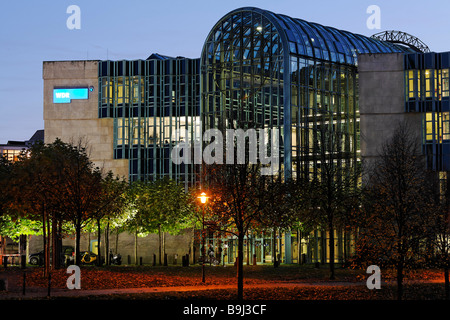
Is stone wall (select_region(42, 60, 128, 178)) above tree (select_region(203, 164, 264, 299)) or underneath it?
above

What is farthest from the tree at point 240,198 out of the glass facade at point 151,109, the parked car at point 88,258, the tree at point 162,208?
the glass facade at point 151,109

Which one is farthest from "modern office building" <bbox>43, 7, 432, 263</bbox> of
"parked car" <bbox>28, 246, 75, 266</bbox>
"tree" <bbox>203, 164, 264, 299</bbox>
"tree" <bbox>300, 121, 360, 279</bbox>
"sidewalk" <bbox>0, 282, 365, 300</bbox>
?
"tree" <bbox>203, 164, 264, 299</bbox>

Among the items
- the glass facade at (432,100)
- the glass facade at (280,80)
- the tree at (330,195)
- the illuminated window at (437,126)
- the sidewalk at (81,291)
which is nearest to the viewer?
the sidewalk at (81,291)

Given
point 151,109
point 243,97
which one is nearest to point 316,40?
point 243,97

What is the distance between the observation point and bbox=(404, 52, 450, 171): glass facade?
2837 inches

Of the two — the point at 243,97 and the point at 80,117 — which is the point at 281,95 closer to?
the point at 243,97

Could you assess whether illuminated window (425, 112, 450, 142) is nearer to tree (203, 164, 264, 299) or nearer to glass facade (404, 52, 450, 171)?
glass facade (404, 52, 450, 171)

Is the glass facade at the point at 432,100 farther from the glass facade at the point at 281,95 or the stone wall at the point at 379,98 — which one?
the stone wall at the point at 379,98

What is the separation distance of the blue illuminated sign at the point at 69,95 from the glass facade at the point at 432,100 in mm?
34422

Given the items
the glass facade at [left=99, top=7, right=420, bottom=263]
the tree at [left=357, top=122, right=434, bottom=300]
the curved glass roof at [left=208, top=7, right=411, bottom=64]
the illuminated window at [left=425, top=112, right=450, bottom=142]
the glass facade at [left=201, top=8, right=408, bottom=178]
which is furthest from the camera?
the illuminated window at [left=425, top=112, right=450, bottom=142]

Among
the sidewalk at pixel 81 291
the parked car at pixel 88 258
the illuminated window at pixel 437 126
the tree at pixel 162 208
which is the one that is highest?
the illuminated window at pixel 437 126

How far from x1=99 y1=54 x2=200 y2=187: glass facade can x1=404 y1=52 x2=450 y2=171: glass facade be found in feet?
76.1

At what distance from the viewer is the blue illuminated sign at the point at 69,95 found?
85125 millimetres
